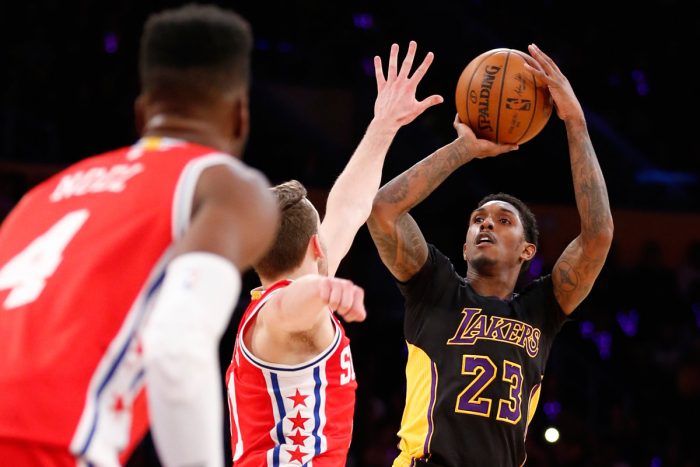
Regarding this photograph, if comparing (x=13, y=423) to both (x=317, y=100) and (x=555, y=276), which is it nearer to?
(x=555, y=276)

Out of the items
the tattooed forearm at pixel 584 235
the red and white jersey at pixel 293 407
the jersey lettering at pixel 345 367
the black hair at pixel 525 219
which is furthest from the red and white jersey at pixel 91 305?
the black hair at pixel 525 219

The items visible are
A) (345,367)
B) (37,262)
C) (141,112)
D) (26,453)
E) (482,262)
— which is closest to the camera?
(26,453)

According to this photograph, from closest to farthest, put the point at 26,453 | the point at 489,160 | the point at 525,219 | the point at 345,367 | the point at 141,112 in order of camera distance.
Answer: the point at 26,453 → the point at 141,112 → the point at 345,367 → the point at 525,219 → the point at 489,160

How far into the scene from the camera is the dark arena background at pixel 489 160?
11.0 meters

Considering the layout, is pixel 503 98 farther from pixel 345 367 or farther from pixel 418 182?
pixel 345 367

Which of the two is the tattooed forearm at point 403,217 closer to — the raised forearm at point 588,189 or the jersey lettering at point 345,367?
the raised forearm at point 588,189

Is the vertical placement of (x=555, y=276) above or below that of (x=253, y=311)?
below

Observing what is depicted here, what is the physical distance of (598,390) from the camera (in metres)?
11.5

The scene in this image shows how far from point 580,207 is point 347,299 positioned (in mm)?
2939

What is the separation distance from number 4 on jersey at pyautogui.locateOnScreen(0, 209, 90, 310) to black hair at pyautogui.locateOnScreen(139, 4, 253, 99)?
1.13ft

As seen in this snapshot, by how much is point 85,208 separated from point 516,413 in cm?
294

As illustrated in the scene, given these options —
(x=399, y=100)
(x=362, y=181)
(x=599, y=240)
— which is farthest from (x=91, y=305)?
(x=599, y=240)

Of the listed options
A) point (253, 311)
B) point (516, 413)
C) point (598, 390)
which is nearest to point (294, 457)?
point (253, 311)

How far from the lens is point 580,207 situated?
16.9 ft
